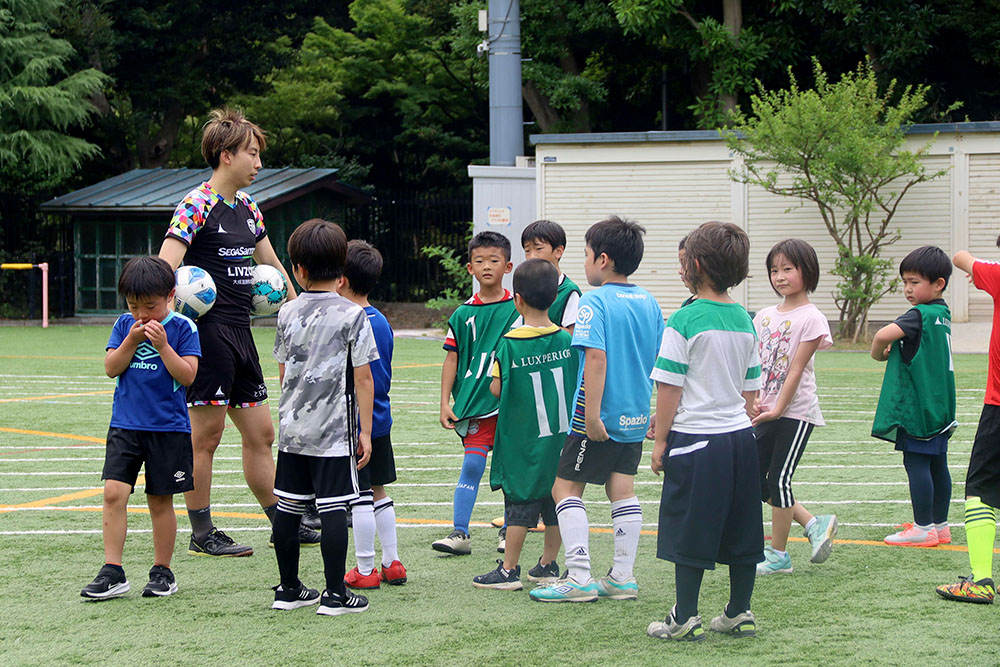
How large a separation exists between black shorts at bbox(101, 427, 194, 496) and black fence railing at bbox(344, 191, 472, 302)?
2136 cm

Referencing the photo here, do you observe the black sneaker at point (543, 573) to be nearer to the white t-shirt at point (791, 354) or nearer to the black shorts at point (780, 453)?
the black shorts at point (780, 453)

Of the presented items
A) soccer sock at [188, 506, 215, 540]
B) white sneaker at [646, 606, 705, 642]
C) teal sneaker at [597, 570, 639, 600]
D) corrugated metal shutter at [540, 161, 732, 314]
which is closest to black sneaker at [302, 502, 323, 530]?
soccer sock at [188, 506, 215, 540]

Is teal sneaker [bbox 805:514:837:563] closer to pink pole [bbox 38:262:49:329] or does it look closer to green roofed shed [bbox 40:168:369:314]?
green roofed shed [bbox 40:168:369:314]

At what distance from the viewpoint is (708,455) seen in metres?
4.38

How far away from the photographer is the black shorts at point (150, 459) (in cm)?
496

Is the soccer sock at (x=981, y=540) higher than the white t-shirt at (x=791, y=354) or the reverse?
the reverse

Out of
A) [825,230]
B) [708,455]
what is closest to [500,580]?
[708,455]

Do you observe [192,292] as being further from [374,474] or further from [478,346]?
[478,346]

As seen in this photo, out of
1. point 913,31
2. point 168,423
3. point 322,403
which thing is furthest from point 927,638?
point 913,31

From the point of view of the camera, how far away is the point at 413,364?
1662cm

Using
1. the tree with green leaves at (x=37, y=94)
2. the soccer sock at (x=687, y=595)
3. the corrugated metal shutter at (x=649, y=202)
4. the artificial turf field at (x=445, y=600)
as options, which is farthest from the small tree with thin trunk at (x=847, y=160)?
the tree with green leaves at (x=37, y=94)

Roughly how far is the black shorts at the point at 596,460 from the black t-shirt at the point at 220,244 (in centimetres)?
185

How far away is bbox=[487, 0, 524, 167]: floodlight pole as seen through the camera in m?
22.8

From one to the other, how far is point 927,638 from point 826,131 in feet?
51.3
